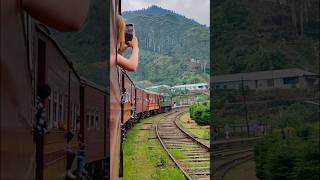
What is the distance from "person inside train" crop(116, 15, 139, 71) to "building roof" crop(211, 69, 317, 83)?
0.43 meters

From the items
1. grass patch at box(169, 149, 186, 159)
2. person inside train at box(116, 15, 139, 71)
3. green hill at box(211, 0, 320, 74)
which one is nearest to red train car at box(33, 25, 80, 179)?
person inside train at box(116, 15, 139, 71)

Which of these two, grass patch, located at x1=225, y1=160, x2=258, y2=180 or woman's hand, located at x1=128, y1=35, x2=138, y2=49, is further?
woman's hand, located at x1=128, y1=35, x2=138, y2=49

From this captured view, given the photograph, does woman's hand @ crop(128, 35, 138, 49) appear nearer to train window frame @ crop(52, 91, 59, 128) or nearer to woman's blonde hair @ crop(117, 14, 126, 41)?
woman's blonde hair @ crop(117, 14, 126, 41)

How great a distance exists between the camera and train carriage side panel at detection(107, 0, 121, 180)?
1.84 metres

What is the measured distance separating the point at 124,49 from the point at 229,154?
2.35 feet

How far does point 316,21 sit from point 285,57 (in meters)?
0.19

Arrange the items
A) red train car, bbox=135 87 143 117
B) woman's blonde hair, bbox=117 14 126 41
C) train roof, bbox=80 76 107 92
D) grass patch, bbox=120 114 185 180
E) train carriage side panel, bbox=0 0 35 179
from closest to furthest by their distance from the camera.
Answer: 1. train carriage side panel, bbox=0 0 35 179
2. train roof, bbox=80 76 107 92
3. woman's blonde hair, bbox=117 14 126 41
4. grass patch, bbox=120 114 185 180
5. red train car, bbox=135 87 143 117

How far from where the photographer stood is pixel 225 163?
2102 millimetres

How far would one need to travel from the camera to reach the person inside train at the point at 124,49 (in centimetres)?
212

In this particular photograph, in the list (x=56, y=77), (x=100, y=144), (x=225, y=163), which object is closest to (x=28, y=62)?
(x=56, y=77)

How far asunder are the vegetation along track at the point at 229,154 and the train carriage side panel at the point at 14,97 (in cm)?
113

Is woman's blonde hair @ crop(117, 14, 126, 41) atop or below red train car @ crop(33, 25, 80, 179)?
atop

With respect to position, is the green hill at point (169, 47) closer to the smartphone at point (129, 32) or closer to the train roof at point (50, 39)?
the smartphone at point (129, 32)

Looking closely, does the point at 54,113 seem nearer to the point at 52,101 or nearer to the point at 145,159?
the point at 52,101
